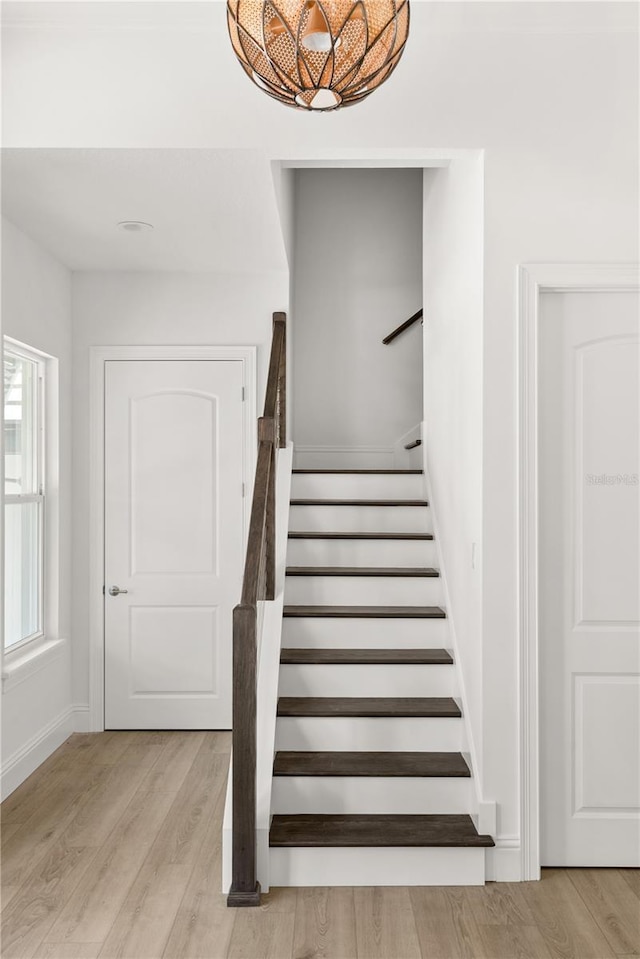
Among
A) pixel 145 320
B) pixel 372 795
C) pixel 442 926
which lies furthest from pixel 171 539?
pixel 442 926

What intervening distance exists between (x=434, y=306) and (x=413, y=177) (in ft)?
6.31

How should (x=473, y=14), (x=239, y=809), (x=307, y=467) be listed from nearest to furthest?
1. (x=239, y=809)
2. (x=473, y=14)
3. (x=307, y=467)

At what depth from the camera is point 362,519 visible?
13.7 ft

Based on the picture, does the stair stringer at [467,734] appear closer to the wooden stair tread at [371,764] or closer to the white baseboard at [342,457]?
the wooden stair tread at [371,764]

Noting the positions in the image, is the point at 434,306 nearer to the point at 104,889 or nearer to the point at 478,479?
the point at 478,479

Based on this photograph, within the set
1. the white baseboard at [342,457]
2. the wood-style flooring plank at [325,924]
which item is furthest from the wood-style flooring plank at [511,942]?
the white baseboard at [342,457]

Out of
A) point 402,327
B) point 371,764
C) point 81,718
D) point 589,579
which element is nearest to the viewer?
point 589,579

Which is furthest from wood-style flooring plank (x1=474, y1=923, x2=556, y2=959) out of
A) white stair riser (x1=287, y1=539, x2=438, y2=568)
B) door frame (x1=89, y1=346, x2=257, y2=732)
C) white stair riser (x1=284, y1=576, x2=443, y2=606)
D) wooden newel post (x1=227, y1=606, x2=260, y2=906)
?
door frame (x1=89, y1=346, x2=257, y2=732)

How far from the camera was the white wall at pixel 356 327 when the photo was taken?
17.7 ft

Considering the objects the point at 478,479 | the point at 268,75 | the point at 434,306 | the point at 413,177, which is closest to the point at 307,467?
the point at 434,306

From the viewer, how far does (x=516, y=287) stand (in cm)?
277

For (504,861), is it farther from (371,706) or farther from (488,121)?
(488,121)

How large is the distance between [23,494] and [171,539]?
87 centimetres

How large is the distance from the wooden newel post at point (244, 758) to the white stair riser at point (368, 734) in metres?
0.54
